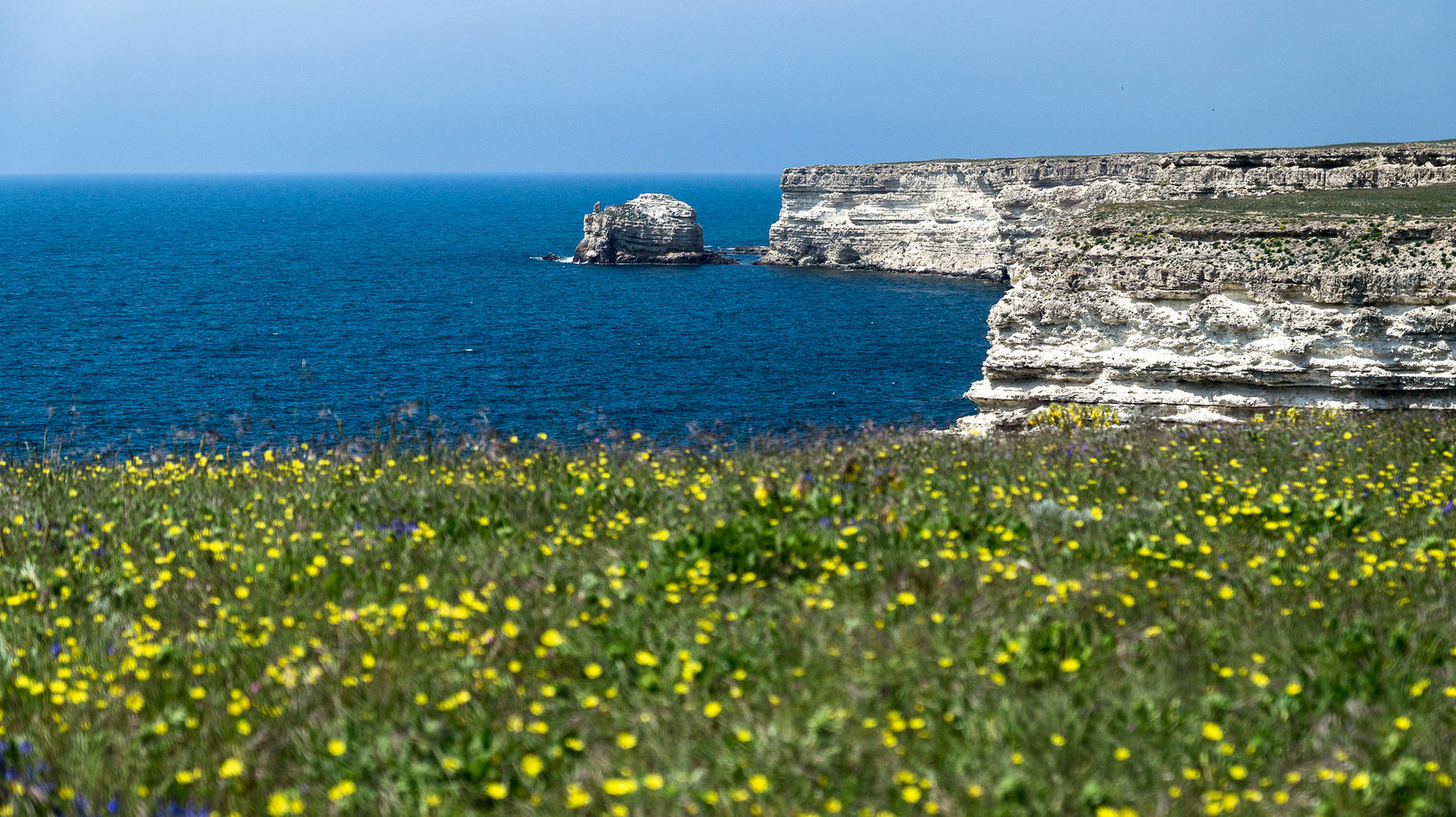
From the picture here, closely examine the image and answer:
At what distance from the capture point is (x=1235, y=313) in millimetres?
30812

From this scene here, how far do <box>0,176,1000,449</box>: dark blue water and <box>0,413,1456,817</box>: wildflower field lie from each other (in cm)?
447

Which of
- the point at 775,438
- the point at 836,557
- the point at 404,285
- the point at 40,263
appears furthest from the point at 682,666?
the point at 40,263

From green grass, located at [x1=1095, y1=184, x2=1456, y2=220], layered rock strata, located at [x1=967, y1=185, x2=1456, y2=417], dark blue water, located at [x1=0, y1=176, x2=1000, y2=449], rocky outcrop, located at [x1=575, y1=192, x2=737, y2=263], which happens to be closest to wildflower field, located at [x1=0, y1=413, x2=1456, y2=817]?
dark blue water, located at [x1=0, y1=176, x2=1000, y2=449]

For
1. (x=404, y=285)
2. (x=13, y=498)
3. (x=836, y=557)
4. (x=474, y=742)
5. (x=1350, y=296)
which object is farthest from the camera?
(x=404, y=285)

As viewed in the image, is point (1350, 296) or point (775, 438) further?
point (1350, 296)

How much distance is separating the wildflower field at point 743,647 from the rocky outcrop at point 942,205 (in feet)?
265

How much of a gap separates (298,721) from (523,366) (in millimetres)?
56135

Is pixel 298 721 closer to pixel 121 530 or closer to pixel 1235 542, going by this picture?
pixel 121 530

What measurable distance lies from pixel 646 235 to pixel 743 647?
110 meters

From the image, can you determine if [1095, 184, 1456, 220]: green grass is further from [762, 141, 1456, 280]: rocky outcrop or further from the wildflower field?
[762, 141, 1456, 280]: rocky outcrop

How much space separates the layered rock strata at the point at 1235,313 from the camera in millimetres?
28969

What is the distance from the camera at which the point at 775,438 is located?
34.5 ft

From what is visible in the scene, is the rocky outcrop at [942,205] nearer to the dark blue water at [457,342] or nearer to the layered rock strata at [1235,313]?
the dark blue water at [457,342]

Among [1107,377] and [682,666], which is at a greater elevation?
[682,666]
